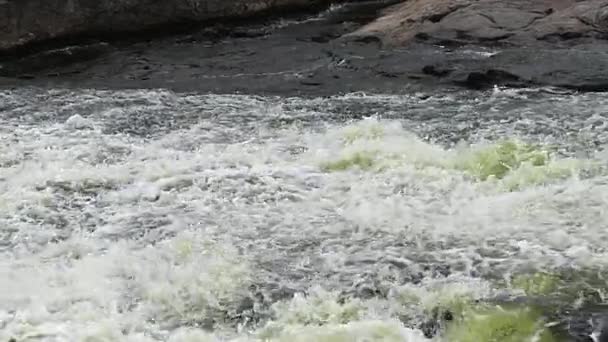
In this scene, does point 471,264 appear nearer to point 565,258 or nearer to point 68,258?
point 565,258

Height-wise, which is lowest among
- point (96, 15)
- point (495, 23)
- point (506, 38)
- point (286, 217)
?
point (286, 217)

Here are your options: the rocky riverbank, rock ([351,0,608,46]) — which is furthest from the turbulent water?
rock ([351,0,608,46])

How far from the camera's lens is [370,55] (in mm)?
11219

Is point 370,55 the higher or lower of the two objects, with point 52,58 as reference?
lower

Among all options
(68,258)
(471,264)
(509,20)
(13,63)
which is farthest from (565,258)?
(13,63)

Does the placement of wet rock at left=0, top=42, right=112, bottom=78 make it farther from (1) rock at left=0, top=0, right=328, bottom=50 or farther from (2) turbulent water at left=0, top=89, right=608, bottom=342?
(2) turbulent water at left=0, top=89, right=608, bottom=342

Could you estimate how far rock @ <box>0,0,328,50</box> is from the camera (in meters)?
11.8

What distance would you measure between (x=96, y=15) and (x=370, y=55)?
4.20 meters

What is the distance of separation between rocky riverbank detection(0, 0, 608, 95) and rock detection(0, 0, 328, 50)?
0.22 meters

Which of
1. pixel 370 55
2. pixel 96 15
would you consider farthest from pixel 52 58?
pixel 370 55

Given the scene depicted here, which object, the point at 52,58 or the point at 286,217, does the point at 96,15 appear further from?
the point at 286,217

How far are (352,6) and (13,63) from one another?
18.6ft

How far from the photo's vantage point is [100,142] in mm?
8500

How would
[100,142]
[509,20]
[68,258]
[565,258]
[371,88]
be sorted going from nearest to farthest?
[565,258] → [68,258] → [100,142] → [371,88] → [509,20]
